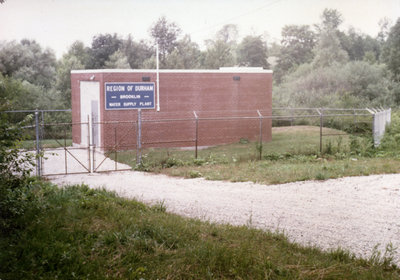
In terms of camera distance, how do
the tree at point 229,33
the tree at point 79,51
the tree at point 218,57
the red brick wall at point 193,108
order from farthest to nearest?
1. the tree at point 229,33
2. the tree at point 218,57
3. the tree at point 79,51
4. the red brick wall at point 193,108

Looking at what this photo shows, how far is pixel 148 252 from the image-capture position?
245 inches

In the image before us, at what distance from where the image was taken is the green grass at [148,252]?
5582 mm

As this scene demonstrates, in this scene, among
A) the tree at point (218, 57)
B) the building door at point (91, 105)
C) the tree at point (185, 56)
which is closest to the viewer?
the building door at point (91, 105)

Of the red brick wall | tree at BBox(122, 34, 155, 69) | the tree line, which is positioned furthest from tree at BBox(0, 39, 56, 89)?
the red brick wall

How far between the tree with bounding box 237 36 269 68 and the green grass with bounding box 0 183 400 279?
59294mm

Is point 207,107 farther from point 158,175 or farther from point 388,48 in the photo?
point 388,48

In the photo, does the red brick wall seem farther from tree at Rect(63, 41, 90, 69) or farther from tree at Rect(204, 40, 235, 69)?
tree at Rect(204, 40, 235, 69)

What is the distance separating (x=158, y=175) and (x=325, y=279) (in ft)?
33.6

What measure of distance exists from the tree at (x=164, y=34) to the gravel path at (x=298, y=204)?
132ft

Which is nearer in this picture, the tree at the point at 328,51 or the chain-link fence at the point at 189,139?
the chain-link fence at the point at 189,139

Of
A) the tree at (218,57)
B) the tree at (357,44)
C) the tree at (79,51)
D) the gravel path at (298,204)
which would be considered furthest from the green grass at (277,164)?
the tree at (357,44)

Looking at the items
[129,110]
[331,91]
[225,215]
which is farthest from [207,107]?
[331,91]

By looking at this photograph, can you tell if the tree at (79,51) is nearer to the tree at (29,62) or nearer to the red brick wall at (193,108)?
the tree at (29,62)

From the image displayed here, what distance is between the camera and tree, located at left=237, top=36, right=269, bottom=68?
6519 centimetres
